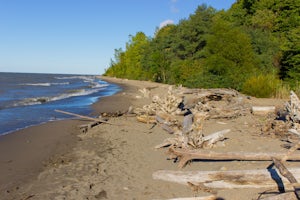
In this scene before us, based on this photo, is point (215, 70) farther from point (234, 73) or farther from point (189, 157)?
point (189, 157)

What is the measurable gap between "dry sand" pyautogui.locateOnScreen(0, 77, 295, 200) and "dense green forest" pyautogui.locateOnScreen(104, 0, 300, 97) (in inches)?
493

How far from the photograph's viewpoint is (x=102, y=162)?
7.85 metres

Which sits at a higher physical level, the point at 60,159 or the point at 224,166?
the point at 224,166

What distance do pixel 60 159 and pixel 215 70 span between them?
68.3 ft

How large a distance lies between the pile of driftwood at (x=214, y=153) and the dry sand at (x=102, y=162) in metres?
0.16

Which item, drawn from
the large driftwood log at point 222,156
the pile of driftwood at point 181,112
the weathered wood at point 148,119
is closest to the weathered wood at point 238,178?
the large driftwood log at point 222,156

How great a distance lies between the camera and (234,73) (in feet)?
84.4

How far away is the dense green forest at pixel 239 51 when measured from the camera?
2470 cm

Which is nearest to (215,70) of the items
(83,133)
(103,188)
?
(83,133)

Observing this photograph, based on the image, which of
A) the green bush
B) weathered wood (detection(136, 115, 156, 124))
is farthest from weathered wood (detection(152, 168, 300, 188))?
the green bush

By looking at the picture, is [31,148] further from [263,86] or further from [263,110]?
[263,86]


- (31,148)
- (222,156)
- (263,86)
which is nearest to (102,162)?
(222,156)

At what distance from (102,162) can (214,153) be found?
2.88 m

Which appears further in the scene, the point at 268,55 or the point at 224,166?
the point at 268,55
